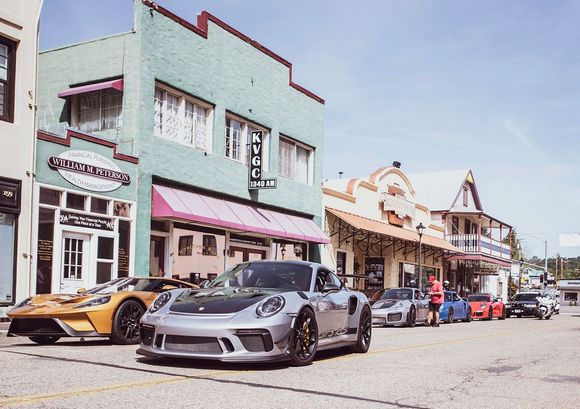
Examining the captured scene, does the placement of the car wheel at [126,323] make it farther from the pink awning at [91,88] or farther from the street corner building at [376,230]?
the street corner building at [376,230]

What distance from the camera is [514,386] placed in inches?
299

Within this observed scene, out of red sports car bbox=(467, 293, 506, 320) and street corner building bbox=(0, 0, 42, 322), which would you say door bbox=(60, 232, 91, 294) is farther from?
red sports car bbox=(467, 293, 506, 320)

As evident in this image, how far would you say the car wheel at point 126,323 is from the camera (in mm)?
10531

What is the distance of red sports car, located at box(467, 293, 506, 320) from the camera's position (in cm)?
3075

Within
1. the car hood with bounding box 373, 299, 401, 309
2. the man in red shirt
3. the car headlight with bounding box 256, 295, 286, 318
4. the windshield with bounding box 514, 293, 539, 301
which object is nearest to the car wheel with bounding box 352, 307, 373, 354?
the car headlight with bounding box 256, 295, 286, 318

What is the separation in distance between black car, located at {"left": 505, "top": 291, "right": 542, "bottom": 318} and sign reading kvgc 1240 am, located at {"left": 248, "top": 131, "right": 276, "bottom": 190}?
55.5ft

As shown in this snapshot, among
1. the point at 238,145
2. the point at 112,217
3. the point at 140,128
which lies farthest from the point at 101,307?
the point at 238,145

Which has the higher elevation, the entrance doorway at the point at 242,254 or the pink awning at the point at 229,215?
the pink awning at the point at 229,215

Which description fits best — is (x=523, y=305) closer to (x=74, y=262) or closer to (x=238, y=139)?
(x=238, y=139)

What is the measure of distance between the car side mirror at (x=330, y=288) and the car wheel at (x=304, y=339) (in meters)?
0.76

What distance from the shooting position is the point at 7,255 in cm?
1513

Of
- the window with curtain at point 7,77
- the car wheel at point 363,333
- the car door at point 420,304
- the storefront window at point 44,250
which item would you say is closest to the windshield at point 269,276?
the car wheel at point 363,333

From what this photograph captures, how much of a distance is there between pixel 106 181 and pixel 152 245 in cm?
282

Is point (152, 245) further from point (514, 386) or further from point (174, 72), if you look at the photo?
point (514, 386)
